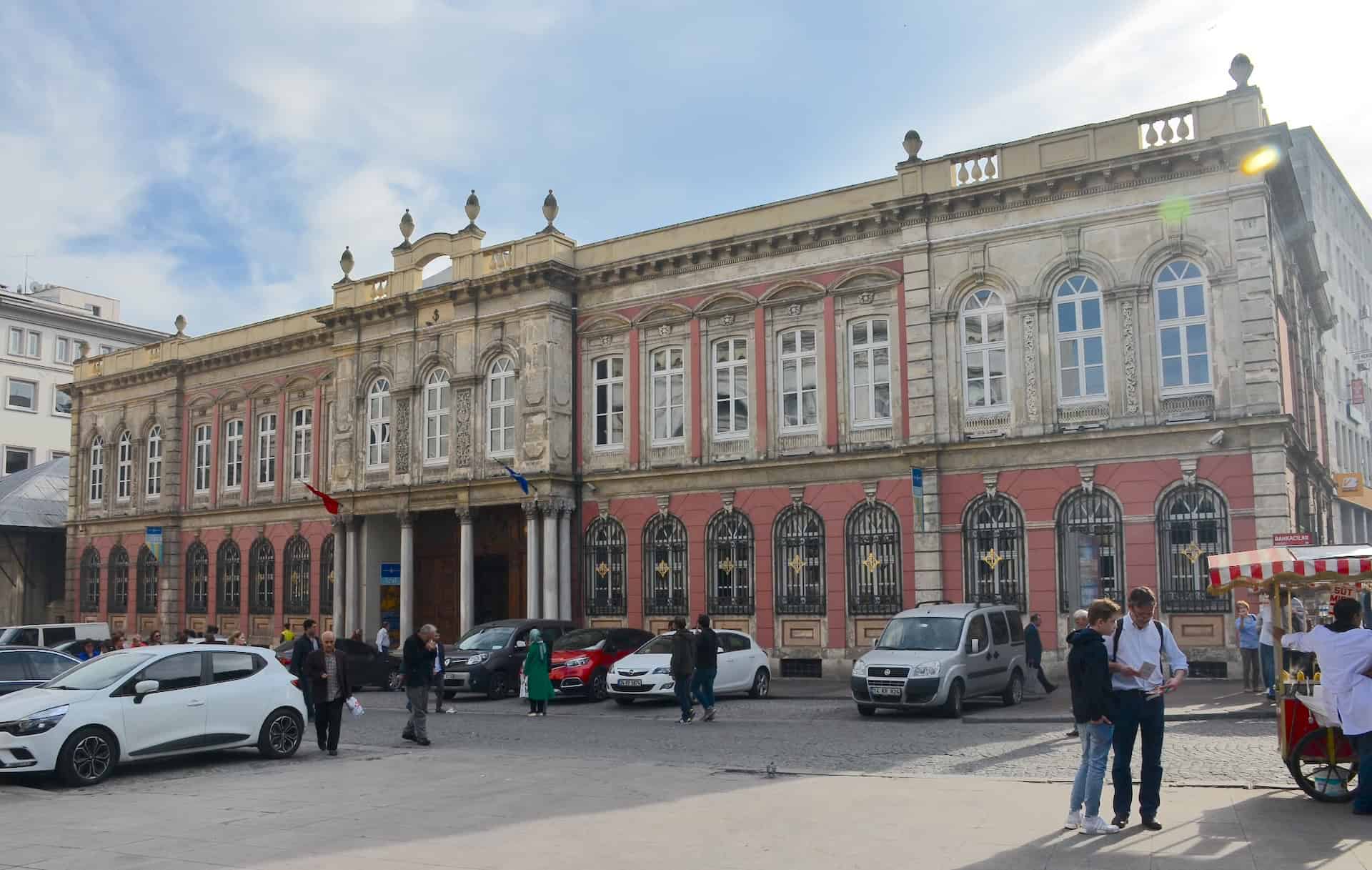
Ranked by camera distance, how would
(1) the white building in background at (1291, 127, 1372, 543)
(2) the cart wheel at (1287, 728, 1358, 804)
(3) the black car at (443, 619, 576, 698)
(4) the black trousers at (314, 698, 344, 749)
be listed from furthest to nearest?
(1) the white building in background at (1291, 127, 1372, 543) < (3) the black car at (443, 619, 576, 698) < (4) the black trousers at (314, 698, 344, 749) < (2) the cart wheel at (1287, 728, 1358, 804)

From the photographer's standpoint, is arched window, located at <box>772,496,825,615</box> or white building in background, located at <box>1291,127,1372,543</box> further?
white building in background, located at <box>1291,127,1372,543</box>

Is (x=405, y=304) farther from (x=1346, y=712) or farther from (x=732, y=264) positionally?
(x=1346, y=712)

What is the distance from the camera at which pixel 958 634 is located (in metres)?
19.4

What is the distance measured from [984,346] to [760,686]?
8.60m

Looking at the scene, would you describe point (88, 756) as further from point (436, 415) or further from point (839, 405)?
point (436, 415)

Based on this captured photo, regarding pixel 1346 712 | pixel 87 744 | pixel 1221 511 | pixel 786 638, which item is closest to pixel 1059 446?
pixel 1221 511

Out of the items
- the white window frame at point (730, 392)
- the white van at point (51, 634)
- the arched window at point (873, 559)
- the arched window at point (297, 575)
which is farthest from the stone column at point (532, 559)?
the arched window at point (297, 575)

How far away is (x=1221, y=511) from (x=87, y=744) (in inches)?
754

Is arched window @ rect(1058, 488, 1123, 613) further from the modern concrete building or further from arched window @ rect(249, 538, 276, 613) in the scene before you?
arched window @ rect(249, 538, 276, 613)

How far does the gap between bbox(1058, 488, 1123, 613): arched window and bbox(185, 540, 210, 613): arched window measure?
94.6 feet

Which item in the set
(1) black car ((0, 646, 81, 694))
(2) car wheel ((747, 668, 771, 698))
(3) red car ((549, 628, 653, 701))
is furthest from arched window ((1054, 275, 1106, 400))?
(1) black car ((0, 646, 81, 694))

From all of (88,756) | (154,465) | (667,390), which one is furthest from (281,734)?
(154,465)

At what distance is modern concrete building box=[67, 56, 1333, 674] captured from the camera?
23125 millimetres

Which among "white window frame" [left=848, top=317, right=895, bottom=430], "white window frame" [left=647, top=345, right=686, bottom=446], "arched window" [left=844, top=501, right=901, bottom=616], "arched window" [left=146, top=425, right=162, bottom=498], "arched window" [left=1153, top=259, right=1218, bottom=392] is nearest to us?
"arched window" [left=1153, top=259, right=1218, bottom=392]
